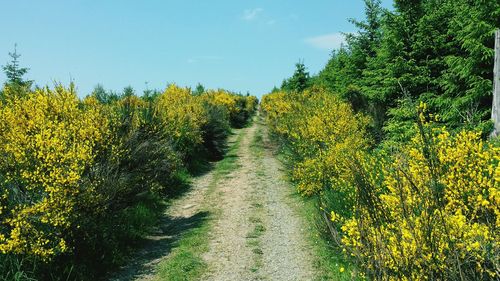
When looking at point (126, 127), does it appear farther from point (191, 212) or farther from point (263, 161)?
point (263, 161)

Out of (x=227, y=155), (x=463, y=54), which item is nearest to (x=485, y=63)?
(x=463, y=54)

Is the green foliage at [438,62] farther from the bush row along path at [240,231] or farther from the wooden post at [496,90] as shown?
the bush row along path at [240,231]

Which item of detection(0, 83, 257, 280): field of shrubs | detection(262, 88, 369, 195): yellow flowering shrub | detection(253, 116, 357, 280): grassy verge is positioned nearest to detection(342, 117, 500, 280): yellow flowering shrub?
detection(253, 116, 357, 280): grassy verge

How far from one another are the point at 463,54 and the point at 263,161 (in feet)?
39.6

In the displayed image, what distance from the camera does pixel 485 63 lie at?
1297 cm

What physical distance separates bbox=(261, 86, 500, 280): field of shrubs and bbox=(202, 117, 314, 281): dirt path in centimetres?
111

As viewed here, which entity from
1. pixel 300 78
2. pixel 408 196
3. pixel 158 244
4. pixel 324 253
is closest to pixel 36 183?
pixel 158 244

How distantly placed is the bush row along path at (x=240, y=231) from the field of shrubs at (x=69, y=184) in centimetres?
81

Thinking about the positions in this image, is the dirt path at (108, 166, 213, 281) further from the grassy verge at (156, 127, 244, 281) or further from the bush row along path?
the grassy verge at (156, 127, 244, 281)

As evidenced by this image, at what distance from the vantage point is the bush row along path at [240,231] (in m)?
9.12

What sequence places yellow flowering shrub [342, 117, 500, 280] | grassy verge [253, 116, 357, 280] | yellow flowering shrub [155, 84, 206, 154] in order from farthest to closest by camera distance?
yellow flowering shrub [155, 84, 206, 154], grassy verge [253, 116, 357, 280], yellow flowering shrub [342, 117, 500, 280]

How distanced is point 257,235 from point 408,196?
666cm

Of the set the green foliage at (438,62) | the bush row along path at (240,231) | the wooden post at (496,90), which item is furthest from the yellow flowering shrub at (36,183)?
the wooden post at (496,90)

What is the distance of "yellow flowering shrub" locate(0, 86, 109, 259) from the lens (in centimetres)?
725
